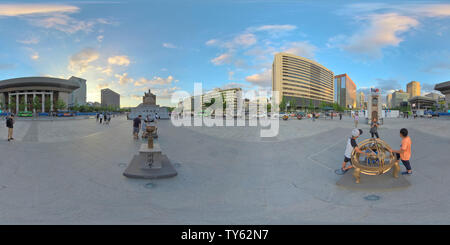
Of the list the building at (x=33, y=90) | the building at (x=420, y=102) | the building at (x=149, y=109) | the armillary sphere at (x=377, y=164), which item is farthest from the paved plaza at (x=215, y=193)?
the building at (x=420, y=102)

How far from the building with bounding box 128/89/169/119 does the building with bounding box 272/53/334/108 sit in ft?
205

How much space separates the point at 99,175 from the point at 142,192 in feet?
7.45

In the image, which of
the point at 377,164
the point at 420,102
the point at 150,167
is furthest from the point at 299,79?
the point at 150,167

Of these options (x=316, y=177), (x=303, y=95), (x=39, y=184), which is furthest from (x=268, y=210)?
(x=303, y=95)

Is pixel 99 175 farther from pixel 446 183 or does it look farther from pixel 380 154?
pixel 446 183

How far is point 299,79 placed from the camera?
119938 mm

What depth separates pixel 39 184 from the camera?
6109 mm

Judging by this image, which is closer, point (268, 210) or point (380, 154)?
point (268, 210)

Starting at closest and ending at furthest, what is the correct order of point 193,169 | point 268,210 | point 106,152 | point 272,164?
point 268,210
point 193,169
point 272,164
point 106,152

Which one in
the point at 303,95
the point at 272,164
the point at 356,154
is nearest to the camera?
the point at 356,154

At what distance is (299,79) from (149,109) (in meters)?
87.6

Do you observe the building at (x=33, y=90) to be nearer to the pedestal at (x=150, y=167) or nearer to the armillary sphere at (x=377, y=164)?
the pedestal at (x=150, y=167)

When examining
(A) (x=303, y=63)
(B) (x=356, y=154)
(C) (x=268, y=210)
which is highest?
(A) (x=303, y=63)

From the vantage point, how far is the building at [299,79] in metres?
113
